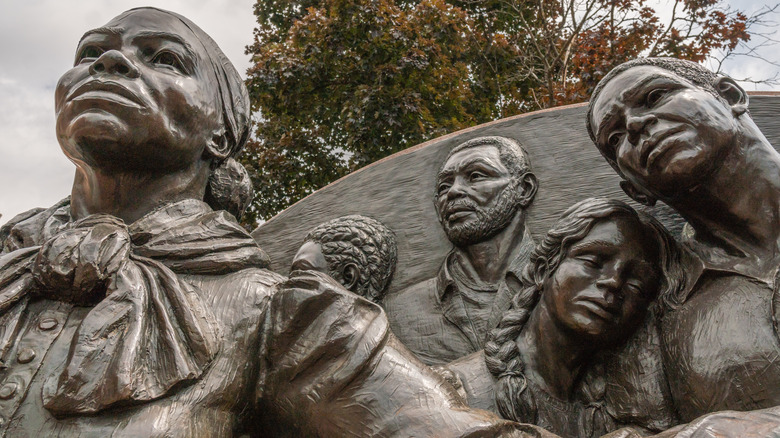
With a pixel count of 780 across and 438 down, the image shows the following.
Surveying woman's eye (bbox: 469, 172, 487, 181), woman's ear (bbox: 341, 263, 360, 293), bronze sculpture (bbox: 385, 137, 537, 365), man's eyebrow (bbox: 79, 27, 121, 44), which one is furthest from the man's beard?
man's eyebrow (bbox: 79, 27, 121, 44)

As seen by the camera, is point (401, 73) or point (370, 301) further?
point (401, 73)

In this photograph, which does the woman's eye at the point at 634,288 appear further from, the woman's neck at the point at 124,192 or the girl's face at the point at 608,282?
the woman's neck at the point at 124,192

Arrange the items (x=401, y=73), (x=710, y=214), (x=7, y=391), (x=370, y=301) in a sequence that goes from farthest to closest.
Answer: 1. (x=401, y=73)
2. (x=710, y=214)
3. (x=370, y=301)
4. (x=7, y=391)

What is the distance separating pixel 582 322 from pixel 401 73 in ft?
24.0

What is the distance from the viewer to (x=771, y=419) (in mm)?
1857

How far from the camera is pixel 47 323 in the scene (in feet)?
7.20

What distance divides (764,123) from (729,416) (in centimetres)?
152

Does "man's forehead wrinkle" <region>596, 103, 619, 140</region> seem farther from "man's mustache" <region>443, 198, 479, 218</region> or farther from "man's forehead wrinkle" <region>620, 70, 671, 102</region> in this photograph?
"man's mustache" <region>443, 198, 479, 218</region>

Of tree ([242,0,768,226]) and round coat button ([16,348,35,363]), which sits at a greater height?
round coat button ([16,348,35,363])

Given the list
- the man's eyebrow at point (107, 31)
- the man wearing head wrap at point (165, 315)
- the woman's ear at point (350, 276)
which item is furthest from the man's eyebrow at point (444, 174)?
the man's eyebrow at point (107, 31)

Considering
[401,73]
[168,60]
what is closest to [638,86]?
[168,60]

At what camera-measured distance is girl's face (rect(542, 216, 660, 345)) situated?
8.47ft

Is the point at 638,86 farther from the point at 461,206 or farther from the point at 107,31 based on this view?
the point at 107,31

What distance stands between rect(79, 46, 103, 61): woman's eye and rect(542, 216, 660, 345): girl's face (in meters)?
1.80
